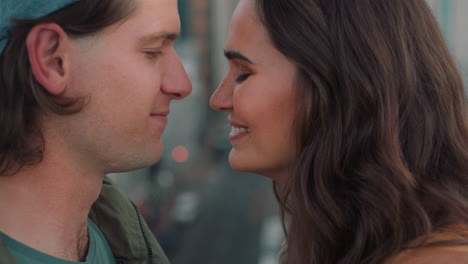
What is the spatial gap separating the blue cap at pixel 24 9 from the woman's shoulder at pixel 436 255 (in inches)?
69.6

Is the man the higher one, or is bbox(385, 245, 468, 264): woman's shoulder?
the man

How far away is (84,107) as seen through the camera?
111 inches

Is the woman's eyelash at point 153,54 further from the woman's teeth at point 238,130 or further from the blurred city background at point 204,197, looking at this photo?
the blurred city background at point 204,197

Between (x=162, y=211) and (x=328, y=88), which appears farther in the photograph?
(x=162, y=211)

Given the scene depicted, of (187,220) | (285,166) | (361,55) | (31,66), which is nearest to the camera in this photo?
(31,66)

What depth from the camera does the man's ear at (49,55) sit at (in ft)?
8.82

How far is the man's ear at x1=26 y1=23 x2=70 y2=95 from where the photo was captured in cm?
269

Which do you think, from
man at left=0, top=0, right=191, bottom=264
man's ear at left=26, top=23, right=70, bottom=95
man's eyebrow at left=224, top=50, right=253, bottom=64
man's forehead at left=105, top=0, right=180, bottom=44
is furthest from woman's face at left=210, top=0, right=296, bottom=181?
man's ear at left=26, top=23, right=70, bottom=95

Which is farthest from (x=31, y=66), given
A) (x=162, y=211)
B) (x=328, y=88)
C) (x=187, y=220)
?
(x=187, y=220)

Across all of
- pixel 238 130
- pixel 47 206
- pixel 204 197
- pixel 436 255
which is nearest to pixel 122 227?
pixel 47 206

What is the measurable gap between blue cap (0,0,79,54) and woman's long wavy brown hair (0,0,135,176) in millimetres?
21

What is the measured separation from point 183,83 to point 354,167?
0.91 m

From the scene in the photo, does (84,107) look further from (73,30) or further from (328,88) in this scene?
(328,88)

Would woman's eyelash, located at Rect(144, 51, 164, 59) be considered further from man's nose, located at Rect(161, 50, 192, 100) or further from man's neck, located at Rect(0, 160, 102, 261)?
man's neck, located at Rect(0, 160, 102, 261)
